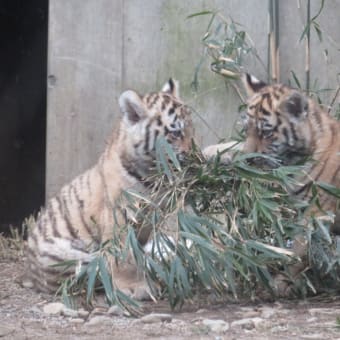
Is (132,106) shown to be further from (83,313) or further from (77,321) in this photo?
(77,321)

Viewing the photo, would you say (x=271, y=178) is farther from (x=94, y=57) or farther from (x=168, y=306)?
(x=94, y=57)

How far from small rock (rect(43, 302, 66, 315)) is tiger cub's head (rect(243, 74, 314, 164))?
1317 mm

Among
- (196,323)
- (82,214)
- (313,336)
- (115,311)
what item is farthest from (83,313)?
(313,336)

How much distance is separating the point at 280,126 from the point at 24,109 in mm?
4042

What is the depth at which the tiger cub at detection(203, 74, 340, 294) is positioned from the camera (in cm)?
568

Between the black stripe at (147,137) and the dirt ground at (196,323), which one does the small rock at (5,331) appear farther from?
the black stripe at (147,137)

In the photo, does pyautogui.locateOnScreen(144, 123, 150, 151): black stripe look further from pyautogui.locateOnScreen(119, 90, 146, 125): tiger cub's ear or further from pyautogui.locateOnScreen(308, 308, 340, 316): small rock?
pyautogui.locateOnScreen(308, 308, 340, 316): small rock

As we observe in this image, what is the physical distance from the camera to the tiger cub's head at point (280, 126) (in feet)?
18.7

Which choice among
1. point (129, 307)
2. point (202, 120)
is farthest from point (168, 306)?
point (202, 120)

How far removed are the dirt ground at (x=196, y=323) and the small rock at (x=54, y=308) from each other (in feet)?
0.10

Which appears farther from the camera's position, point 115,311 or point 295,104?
point 295,104

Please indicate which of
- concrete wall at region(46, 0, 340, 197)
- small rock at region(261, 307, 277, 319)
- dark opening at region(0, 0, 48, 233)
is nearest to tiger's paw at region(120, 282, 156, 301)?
small rock at region(261, 307, 277, 319)

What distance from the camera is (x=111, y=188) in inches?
233

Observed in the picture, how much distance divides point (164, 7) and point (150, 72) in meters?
0.45
